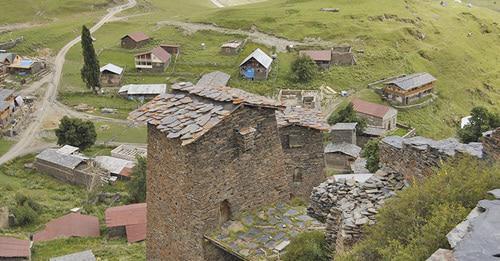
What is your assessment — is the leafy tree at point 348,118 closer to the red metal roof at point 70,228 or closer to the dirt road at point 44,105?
the red metal roof at point 70,228

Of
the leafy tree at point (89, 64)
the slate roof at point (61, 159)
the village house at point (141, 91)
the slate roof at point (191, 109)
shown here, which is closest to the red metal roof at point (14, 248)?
the slate roof at point (61, 159)

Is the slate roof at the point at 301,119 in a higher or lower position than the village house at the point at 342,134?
higher

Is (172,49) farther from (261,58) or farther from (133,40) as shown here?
(261,58)

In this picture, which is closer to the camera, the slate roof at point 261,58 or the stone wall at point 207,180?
the stone wall at point 207,180

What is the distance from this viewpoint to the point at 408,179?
17172 mm

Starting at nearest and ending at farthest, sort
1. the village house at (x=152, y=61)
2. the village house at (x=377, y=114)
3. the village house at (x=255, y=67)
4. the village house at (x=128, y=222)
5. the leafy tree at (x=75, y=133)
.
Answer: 1. the village house at (x=128, y=222)
2. the leafy tree at (x=75, y=133)
3. the village house at (x=377, y=114)
4. the village house at (x=255, y=67)
5. the village house at (x=152, y=61)

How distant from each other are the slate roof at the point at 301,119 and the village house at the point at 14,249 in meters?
26.3

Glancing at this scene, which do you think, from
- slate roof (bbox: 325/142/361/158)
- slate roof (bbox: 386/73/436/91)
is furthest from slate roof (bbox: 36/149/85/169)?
slate roof (bbox: 386/73/436/91)

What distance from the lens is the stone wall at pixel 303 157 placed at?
25.8m

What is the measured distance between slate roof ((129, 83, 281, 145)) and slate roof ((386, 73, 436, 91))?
239 feet

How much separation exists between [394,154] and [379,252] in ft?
22.7

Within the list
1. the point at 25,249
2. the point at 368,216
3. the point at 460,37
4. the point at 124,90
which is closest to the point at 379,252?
the point at 368,216

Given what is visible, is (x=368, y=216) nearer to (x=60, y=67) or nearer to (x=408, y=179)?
(x=408, y=179)

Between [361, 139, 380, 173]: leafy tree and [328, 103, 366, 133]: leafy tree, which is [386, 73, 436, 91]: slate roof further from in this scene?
[361, 139, 380, 173]: leafy tree
